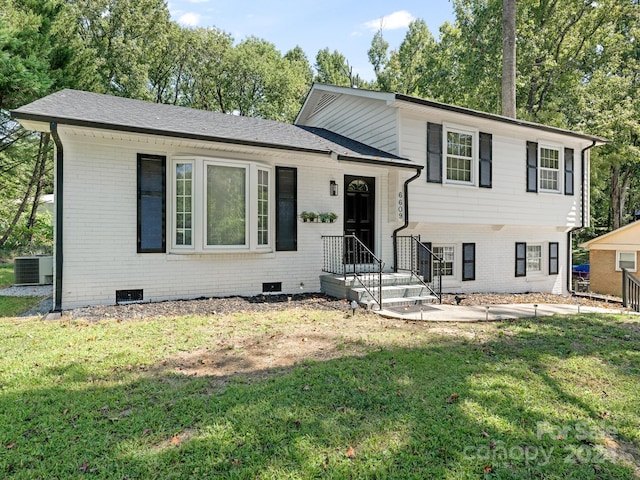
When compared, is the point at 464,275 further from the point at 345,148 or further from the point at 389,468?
the point at 389,468

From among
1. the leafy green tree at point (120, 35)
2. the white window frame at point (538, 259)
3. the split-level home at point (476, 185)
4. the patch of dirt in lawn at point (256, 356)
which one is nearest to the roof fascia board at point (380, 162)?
the split-level home at point (476, 185)

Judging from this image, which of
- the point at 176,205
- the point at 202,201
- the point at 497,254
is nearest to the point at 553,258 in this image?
the point at 497,254

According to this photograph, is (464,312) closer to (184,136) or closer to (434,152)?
(434,152)

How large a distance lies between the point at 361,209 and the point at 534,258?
7.29 metres

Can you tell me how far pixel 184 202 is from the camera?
7516 millimetres

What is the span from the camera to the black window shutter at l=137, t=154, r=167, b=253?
288 inches

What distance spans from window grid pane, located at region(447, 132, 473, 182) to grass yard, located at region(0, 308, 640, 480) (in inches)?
227

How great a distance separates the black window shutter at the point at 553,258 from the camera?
13113mm

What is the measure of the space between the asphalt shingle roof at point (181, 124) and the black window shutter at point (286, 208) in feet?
2.54

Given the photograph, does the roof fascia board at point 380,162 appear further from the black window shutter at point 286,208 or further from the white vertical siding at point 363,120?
the black window shutter at point 286,208

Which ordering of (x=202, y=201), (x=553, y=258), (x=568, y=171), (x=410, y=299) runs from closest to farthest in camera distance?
(x=202, y=201) < (x=410, y=299) < (x=568, y=171) < (x=553, y=258)

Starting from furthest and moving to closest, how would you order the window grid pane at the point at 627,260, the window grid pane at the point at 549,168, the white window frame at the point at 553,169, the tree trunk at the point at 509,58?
1. the window grid pane at the point at 627,260
2. the tree trunk at the point at 509,58
3. the window grid pane at the point at 549,168
4. the white window frame at the point at 553,169

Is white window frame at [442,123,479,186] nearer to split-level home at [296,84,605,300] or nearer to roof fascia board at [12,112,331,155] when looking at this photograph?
split-level home at [296,84,605,300]

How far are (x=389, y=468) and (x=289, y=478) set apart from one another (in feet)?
2.27
